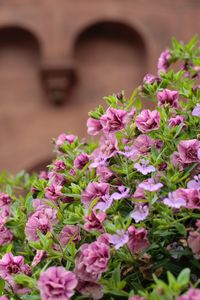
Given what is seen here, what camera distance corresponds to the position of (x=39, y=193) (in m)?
1.65

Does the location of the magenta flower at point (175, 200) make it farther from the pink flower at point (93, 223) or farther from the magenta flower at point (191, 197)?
the pink flower at point (93, 223)

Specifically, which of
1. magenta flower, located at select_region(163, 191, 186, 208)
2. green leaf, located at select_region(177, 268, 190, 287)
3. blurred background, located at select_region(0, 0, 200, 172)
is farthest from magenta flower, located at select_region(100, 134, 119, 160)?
blurred background, located at select_region(0, 0, 200, 172)

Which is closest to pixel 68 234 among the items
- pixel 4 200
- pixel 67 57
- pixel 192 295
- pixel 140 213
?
pixel 140 213

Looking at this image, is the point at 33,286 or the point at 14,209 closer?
the point at 33,286

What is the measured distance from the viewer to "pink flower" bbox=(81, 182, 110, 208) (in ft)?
4.55

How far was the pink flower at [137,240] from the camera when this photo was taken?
1285mm

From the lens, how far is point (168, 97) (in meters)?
1.58

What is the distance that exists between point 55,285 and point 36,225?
28 cm

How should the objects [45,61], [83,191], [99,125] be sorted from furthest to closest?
[45,61]
[99,125]
[83,191]

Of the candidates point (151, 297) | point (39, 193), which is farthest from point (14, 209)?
point (151, 297)

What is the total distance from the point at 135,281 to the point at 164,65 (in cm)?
80

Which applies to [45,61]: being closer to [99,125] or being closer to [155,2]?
[155,2]

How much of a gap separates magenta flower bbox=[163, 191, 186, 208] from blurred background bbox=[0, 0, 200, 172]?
4.04 meters

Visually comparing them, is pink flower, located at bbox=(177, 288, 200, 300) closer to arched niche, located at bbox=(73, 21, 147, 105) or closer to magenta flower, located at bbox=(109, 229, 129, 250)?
magenta flower, located at bbox=(109, 229, 129, 250)
